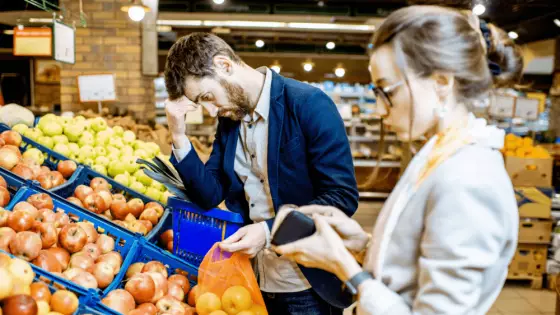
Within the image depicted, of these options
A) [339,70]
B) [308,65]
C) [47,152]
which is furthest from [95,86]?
[339,70]

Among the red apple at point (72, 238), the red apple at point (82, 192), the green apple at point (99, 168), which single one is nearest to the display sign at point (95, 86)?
the green apple at point (99, 168)

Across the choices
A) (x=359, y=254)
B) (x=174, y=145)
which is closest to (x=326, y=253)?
(x=359, y=254)

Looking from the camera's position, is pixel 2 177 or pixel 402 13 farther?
pixel 2 177

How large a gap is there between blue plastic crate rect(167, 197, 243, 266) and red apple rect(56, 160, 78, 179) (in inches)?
40.5

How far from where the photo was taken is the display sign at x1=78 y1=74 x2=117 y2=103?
5461 millimetres

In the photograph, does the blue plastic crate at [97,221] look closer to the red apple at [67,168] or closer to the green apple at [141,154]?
the red apple at [67,168]

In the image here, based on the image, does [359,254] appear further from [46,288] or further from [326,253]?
[46,288]

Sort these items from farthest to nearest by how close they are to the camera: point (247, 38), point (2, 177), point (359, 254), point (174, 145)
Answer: point (247, 38) → point (2, 177) → point (174, 145) → point (359, 254)

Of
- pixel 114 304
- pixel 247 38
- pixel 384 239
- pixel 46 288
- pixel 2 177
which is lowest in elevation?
pixel 114 304

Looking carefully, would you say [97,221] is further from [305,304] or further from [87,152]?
[87,152]

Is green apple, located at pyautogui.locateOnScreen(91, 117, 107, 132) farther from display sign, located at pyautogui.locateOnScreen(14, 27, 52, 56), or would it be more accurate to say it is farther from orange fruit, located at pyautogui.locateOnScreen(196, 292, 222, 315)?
orange fruit, located at pyautogui.locateOnScreen(196, 292, 222, 315)

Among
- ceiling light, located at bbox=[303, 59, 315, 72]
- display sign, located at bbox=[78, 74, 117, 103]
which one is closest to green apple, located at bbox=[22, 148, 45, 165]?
display sign, located at bbox=[78, 74, 117, 103]

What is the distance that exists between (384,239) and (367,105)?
1061cm

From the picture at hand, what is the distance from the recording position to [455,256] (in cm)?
87
